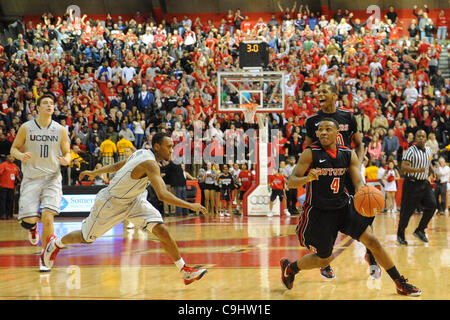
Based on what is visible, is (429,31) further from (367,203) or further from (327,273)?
(367,203)

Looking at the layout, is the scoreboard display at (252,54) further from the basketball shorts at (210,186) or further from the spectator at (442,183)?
the spectator at (442,183)

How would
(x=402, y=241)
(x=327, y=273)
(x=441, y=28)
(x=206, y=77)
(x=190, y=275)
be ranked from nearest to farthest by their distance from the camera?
(x=190, y=275), (x=327, y=273), (x=402, y=241), (x=206, y=77), (x=441, y=28)

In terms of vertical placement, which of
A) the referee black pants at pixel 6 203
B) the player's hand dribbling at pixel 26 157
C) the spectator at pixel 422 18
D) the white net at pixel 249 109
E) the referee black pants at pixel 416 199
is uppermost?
the spectator at pixel 422 18

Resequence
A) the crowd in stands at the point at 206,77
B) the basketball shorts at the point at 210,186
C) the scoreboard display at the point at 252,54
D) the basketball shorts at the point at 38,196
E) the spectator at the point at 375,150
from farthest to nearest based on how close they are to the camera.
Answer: the crowd in stands at the point at 206,77
the spectator at the point at 375,150
the basketball shorts at the point at 210,186
the scoreboard display at the point at 252,54
the basketball shorts at the point at 38,196

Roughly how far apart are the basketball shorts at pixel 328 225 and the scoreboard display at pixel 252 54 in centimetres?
1205

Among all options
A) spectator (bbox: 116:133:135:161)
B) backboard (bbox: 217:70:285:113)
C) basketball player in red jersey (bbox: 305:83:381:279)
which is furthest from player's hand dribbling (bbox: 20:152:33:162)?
spectator (bbox: 116:133:135:161)

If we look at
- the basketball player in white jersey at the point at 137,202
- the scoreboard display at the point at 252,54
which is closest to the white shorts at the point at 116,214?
the basketball player in white jersey at the point at 137,202

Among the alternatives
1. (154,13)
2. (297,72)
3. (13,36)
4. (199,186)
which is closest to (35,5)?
(13,36)

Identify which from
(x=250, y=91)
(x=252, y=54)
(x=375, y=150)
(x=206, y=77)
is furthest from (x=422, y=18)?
(x=252, y=54)

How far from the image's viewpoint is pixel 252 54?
1753cm

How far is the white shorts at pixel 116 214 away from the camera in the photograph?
6383mm

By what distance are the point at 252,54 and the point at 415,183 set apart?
8.58 m

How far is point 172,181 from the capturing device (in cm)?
1789

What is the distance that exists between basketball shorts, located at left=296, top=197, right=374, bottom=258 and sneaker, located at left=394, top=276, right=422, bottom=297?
551mm
